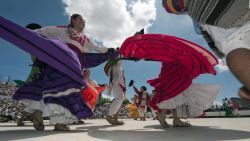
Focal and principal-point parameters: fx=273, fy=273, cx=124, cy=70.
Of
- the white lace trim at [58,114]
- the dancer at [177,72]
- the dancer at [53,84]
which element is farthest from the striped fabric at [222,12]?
the dancer at [177,72]

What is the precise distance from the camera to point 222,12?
195 centimetres

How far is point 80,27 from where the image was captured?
4.91 metres

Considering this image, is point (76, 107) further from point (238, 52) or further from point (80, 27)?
point (238, 52)

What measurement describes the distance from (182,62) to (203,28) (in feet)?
9.40

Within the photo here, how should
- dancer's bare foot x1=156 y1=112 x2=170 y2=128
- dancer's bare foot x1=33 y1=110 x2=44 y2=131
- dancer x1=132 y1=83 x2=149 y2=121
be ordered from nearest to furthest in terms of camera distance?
dancer's bare foot x1=33 y1=110 x2=44 y2=131, dancer's bare foot x1=156 y1=112 x2=170 y2=128, dancer x1=132 y1=83 x2=149 y2=121

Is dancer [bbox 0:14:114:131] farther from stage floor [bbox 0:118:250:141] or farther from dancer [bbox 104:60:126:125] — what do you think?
dancer [bbox 104:60:126:125]

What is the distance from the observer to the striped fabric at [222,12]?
186cm

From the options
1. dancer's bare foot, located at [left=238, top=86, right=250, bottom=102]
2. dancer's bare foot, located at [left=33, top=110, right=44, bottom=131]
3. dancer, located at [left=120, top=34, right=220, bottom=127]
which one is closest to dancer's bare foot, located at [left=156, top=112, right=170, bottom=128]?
dancer, located at [left=120, top=34, right=220, bottom=127]

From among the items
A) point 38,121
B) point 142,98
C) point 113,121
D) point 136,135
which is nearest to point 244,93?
point 136,135

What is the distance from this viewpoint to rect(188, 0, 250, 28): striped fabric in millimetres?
1861

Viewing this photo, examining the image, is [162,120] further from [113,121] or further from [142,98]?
[142,98]

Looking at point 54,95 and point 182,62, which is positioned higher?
point 182,62

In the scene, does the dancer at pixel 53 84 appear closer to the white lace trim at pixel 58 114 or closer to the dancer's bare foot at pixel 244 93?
the white lace trim at pixel 58 114

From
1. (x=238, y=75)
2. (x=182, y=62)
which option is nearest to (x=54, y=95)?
(x=182, y=62)
